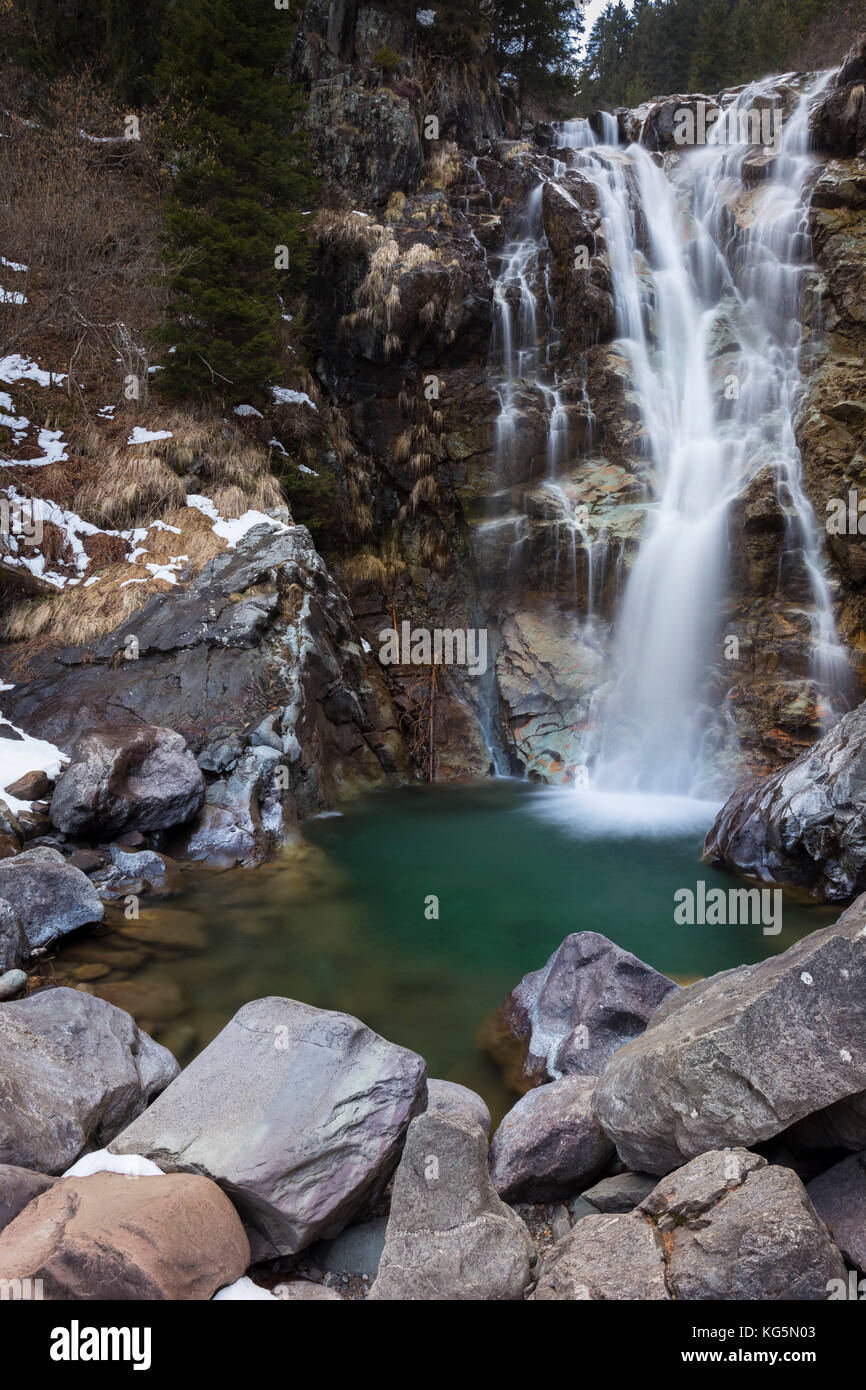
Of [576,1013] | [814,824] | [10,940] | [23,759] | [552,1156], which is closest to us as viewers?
[552,1156]

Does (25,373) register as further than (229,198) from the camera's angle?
No

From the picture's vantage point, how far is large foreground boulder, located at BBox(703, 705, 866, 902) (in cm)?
724

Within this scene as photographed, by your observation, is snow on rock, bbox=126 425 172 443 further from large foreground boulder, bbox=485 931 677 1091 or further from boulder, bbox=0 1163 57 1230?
boulder, bbox=0 1163 57 1230

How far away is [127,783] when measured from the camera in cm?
805

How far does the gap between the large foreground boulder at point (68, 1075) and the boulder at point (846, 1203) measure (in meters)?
3.11

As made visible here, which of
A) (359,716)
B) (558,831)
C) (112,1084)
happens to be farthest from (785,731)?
(112,1084)

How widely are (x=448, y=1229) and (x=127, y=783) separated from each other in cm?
606

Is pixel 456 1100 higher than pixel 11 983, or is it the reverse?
pixel 11 983

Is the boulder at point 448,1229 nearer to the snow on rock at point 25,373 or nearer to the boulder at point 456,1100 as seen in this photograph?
the boulder at point 456,1100

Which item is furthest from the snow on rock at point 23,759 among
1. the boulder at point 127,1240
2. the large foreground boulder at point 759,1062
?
the large foreground boulder at point 759,1062

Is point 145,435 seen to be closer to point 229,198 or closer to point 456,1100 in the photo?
point 229,198

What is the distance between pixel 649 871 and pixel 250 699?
5.07 metres

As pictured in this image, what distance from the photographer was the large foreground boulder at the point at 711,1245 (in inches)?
98.4

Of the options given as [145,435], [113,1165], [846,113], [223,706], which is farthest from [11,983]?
[846,113]
